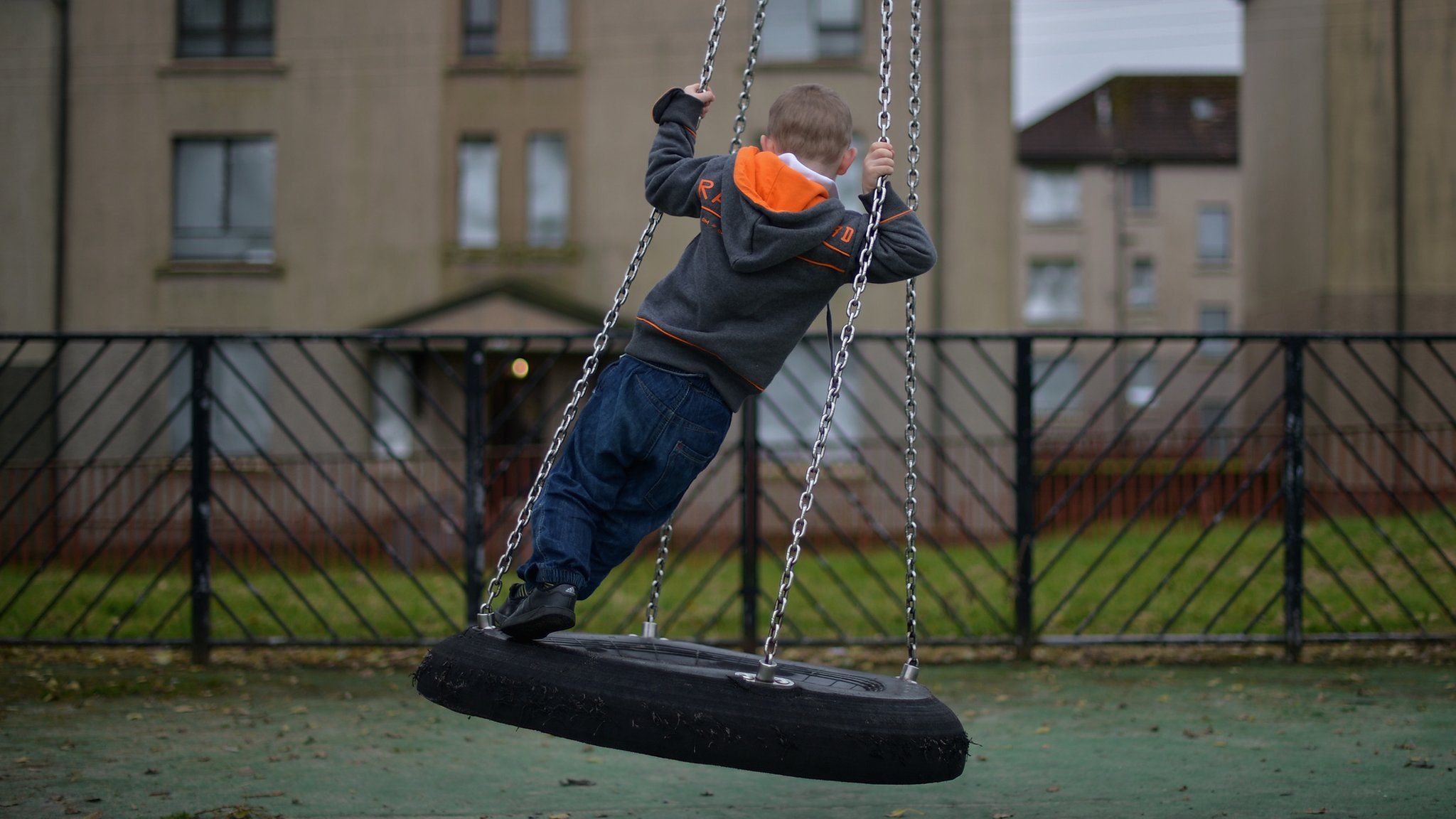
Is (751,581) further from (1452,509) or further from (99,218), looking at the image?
(99,218)

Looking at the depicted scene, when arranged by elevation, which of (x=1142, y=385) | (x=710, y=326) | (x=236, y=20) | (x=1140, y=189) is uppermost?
(x=1140, y=189)

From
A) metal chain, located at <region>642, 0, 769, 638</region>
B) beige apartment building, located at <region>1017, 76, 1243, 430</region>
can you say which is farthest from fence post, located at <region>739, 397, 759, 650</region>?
beige apartment building, located at <region>1017, 76, 1243, 430</region>

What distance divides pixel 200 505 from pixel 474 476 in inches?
54.4

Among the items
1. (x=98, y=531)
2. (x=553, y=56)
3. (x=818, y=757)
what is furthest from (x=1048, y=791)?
(x=553, y=56)

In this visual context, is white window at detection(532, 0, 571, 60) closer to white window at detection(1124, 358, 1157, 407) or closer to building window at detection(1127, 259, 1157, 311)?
white window at detection(1124, 358, 1157, 407)

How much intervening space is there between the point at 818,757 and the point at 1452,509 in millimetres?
10595

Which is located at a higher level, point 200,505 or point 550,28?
point 550,28

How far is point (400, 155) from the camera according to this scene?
45.4ft

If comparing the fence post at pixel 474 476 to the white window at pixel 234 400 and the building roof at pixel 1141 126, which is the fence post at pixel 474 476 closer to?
the white window at pixel 234 400

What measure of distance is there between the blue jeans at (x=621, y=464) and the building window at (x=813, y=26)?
11923 mm

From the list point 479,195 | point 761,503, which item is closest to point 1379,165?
point 761,503

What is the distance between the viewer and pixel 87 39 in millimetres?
13844

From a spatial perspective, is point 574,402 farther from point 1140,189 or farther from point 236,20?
point 1140,189

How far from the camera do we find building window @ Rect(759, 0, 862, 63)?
13977 mm
